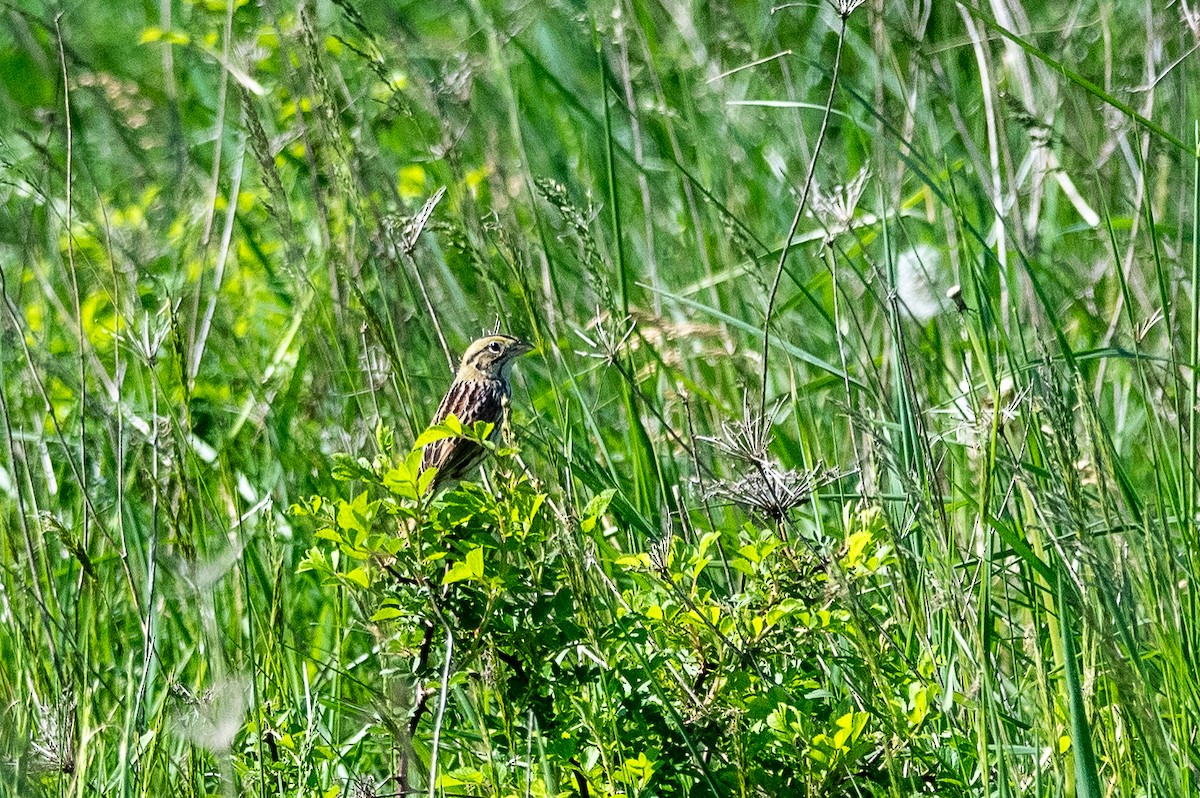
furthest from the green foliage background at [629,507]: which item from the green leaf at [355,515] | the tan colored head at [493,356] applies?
the tan colored head at [493,356]

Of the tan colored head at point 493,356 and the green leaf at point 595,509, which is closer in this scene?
the green leaf at point 595,509

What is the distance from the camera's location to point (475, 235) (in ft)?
6.86

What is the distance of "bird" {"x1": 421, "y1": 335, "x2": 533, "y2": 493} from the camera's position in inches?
121

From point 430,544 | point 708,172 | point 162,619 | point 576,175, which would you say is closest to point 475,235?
point 430,544

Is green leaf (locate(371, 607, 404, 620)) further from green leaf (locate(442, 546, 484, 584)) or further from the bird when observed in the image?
the bird

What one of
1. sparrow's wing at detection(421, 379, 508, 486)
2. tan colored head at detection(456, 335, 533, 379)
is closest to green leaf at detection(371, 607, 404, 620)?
sparrow's wing at detection(421, 379, 508, 486)

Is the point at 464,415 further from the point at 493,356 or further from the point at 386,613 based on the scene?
the point at 386,613

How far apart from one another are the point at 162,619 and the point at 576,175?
2.26 m

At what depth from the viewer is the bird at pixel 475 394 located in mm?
3076

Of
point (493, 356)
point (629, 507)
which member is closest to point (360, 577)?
point (629, 507)

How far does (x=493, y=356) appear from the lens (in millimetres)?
3338

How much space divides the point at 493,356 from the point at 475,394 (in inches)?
4.9

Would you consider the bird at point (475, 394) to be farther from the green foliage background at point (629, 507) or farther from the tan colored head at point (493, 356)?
the green foliage background at point (629, 507)

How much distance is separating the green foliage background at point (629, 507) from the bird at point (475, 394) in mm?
102
